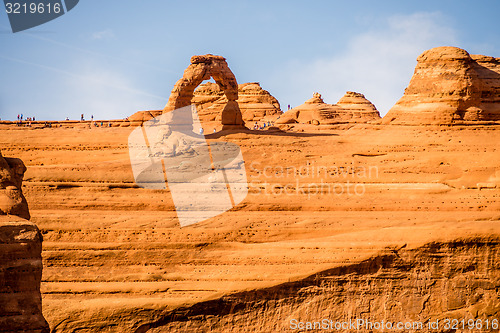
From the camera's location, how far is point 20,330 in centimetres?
708

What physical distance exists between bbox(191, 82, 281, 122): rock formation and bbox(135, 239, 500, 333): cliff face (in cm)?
2391

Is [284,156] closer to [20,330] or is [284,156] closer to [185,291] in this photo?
[185,291]

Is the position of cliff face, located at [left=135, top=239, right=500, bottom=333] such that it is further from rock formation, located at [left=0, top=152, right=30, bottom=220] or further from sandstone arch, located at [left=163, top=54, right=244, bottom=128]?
sandstone arch, located at [left=163, top=54, right=244, bottom=128]

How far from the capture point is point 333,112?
138 ft

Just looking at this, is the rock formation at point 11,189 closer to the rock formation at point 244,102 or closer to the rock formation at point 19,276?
the rock formation at point 19,276

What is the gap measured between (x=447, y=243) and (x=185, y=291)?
7.02 metres

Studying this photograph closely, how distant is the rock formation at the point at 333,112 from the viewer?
3994cm

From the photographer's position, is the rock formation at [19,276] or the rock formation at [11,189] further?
the rock formation at [11,189]

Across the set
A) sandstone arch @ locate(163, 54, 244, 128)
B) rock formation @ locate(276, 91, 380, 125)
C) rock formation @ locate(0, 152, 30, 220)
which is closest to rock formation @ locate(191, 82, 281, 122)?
rock formation @ locate(276, 91, 380, 125)

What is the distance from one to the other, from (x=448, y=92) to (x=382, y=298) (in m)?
10.4

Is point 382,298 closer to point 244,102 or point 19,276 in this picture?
point 19,276

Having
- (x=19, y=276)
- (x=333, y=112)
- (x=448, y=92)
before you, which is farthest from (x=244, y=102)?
(x=19, y=276)

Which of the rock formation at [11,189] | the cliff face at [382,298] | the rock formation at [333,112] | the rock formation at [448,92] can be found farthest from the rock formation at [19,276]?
the rock formation at [333,112]

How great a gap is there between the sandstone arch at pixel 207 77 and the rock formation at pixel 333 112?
1255 cm
